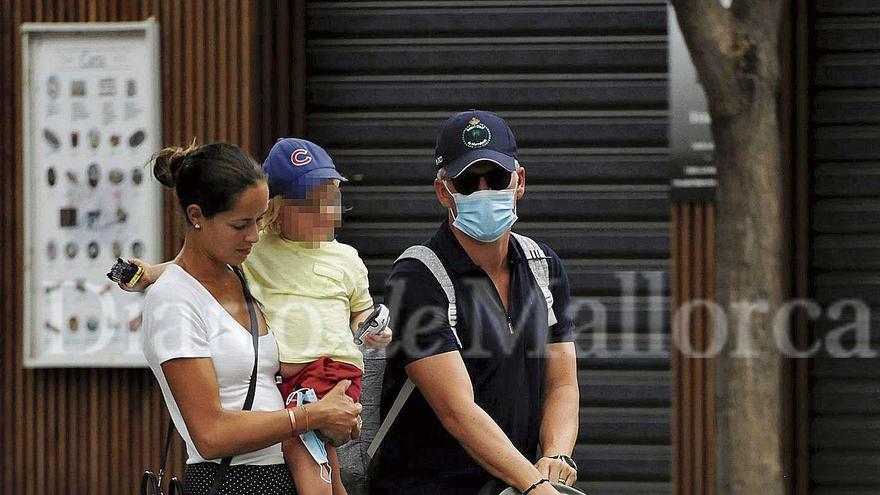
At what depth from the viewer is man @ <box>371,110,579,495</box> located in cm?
326

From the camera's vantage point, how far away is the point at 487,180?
348cm

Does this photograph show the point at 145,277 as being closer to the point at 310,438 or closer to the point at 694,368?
the point at 310,438

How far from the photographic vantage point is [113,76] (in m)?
7.00

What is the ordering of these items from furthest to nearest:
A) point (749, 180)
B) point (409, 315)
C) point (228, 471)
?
point (749, 180)
point (409, 315)
point (228, 471)

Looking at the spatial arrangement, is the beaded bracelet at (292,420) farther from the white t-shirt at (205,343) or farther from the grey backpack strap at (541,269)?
the grey backpack strap at (541,269)

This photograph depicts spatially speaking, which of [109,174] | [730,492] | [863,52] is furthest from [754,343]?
[109,174]

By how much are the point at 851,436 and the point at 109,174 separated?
4277 millimetres

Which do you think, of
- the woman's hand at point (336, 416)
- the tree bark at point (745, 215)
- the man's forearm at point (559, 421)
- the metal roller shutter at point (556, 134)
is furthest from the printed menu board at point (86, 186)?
the woman's hand at point (336, 416)

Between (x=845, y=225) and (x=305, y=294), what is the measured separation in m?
4.63

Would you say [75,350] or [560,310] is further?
[75,350]

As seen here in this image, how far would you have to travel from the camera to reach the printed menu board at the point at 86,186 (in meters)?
6.98

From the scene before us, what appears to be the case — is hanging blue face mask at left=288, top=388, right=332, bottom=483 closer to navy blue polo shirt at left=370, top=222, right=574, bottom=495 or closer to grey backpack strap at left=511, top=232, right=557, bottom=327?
navy blue polo shirt at left=370, top=222, right=574, bottom=495

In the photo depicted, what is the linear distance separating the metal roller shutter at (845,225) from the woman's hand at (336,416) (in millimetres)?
4558

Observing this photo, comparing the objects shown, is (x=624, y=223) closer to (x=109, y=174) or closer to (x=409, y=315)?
(x=109, y=174)
